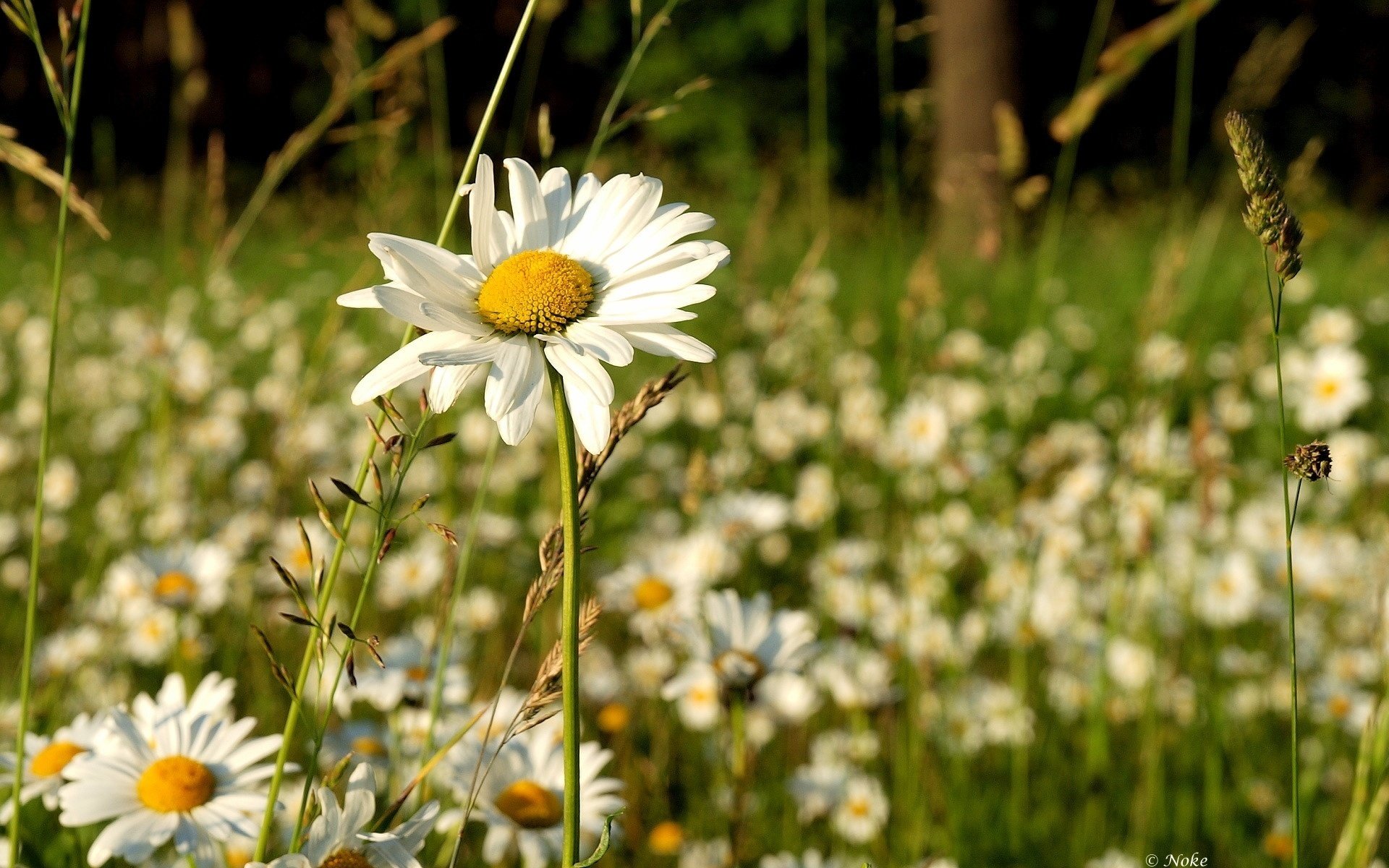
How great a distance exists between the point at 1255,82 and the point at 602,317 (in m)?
1.42

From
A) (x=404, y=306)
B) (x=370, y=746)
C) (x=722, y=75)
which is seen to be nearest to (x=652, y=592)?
(x=370, y=746)

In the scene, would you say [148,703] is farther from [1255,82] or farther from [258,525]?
[1255,82]

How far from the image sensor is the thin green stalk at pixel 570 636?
59 centimetres

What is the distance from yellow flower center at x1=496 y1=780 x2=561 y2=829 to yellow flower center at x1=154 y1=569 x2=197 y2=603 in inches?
30.5

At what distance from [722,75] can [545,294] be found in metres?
11.8

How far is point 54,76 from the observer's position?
0.87 m

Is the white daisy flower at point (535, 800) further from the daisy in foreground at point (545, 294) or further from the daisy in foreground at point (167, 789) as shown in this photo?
the daisy in foreground at point (545, 294)

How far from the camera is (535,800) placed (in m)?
0.97

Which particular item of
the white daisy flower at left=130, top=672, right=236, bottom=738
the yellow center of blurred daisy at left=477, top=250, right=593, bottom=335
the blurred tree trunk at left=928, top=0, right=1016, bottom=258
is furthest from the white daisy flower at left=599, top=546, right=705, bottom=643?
the blurred tree trunk at left=928, top=0, right=1016, bottom=258

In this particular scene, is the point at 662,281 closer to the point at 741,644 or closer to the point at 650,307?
the point at 650,307

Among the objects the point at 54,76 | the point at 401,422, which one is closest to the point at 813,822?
the point at 401,422

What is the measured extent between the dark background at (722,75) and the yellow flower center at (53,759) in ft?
35.7

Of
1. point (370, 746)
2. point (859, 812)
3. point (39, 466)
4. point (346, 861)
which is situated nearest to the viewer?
point (346, 861)

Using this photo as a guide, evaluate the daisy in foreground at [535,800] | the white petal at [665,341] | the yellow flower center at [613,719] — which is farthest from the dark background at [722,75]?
the white petal at [665,341]
